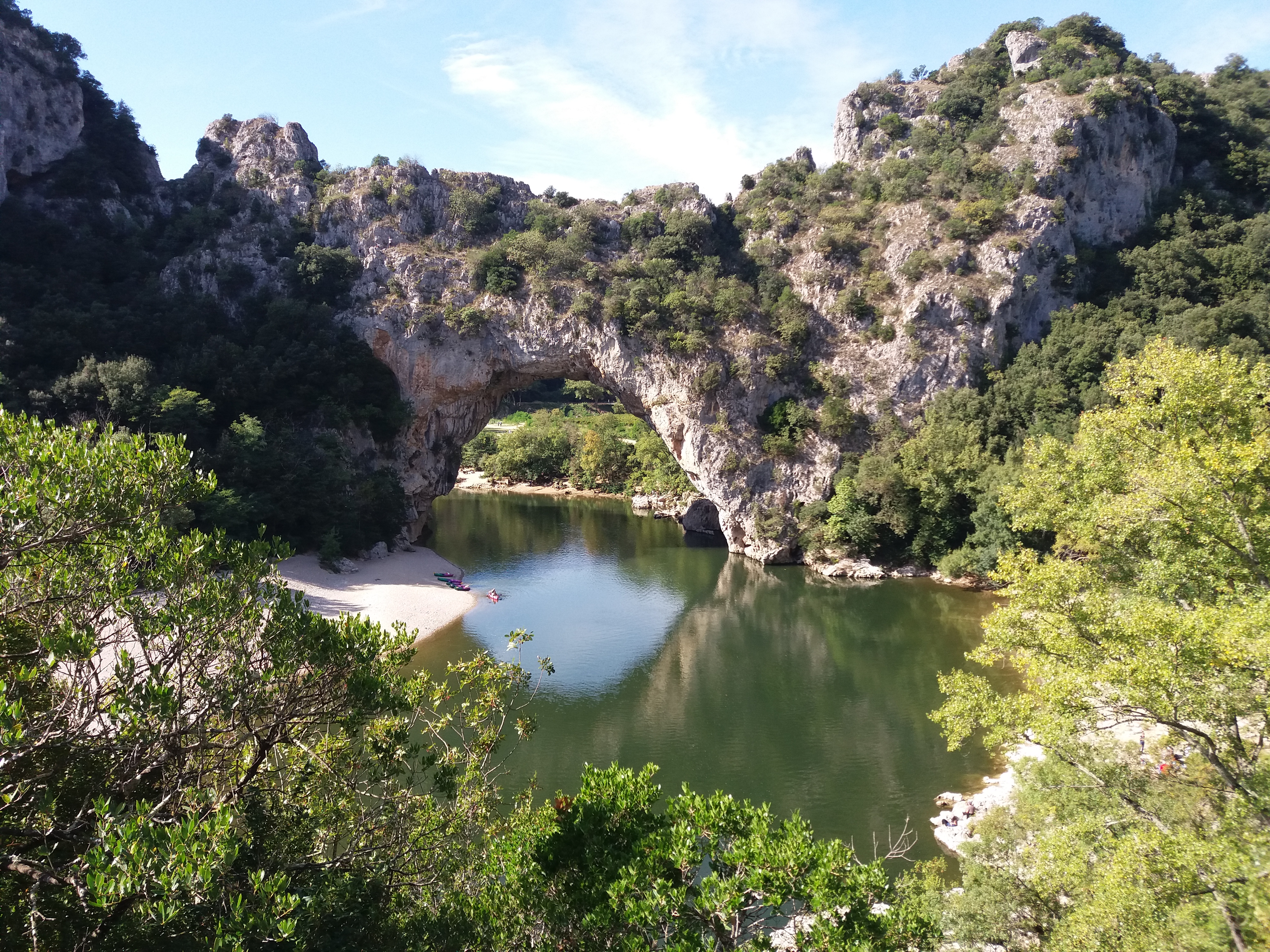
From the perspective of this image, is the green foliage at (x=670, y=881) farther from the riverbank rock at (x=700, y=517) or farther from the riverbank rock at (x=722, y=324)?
the riverbank rock at (x=700, y=517)

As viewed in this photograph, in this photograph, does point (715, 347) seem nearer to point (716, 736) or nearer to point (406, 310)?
point (406, 310)

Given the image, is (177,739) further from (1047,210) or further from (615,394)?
(1047,210)

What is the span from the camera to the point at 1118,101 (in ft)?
114

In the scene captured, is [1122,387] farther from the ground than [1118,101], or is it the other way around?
[1118,101]

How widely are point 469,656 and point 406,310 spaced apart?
20.7m

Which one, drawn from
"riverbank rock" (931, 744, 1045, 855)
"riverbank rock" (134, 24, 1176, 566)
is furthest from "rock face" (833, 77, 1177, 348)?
"riverbank rock" (931, 744, 1045, 855)

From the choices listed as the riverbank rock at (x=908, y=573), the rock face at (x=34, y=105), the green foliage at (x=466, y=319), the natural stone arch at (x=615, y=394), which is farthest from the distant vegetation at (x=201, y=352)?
the riverbank rock at (x=908, y=573)

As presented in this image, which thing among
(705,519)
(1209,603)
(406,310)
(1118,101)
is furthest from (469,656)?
(1118,101)

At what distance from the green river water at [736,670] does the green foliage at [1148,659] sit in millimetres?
3872

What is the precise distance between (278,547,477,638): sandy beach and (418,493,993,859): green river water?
3.20ft

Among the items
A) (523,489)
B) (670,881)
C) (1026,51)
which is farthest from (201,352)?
(1026,51)

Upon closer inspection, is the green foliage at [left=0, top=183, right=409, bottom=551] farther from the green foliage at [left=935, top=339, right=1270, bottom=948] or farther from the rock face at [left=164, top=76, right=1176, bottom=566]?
the green foliage at [left=935, top=339, right=1270, bottom=948]

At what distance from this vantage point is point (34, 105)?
3148 cm

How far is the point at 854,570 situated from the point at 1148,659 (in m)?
23.6
